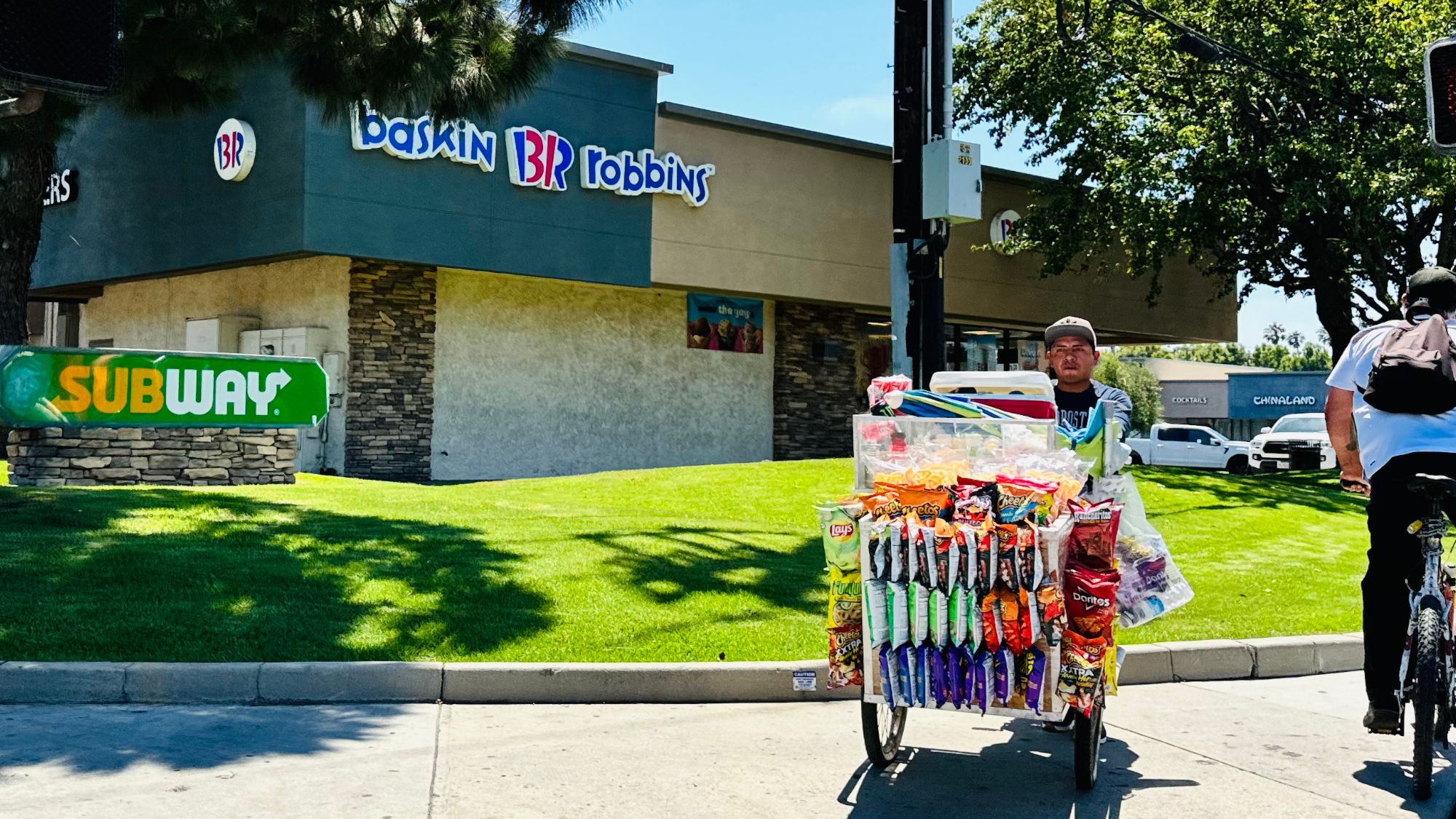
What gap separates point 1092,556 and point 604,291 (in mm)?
19043

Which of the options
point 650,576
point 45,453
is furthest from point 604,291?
point 650,576

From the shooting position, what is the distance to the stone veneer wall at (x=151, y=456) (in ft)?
45.1

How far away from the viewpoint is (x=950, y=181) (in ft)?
34.6

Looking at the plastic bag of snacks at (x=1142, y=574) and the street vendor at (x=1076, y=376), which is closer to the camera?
the plastic bag of snacks at (x=1142, y=574)

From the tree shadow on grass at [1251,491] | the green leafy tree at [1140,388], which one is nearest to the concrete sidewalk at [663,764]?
the tree shadow on grass at [1251,491]

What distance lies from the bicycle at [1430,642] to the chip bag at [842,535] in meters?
2.05

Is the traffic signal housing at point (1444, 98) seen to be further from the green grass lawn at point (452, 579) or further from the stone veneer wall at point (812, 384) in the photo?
the stone veneer wall at point (812, 384)

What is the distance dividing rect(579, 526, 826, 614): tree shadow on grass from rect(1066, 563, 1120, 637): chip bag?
3.74 metres

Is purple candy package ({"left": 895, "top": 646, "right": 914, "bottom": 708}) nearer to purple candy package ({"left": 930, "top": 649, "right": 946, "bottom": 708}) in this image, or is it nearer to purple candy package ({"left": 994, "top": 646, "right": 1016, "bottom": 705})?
purple candy package ({"left": 930, "top": 649, "right": 946, "bottom": 708})

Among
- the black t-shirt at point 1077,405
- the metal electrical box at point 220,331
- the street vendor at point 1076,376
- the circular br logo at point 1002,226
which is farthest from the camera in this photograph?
the circular br logo at point 1002,226

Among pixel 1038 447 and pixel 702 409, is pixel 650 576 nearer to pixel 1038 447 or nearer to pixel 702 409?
pixel 1038 447

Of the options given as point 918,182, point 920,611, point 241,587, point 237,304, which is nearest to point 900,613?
point 920,611

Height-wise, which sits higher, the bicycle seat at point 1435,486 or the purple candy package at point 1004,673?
the bicycle seat at point 1435,486

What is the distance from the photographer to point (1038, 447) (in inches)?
206
